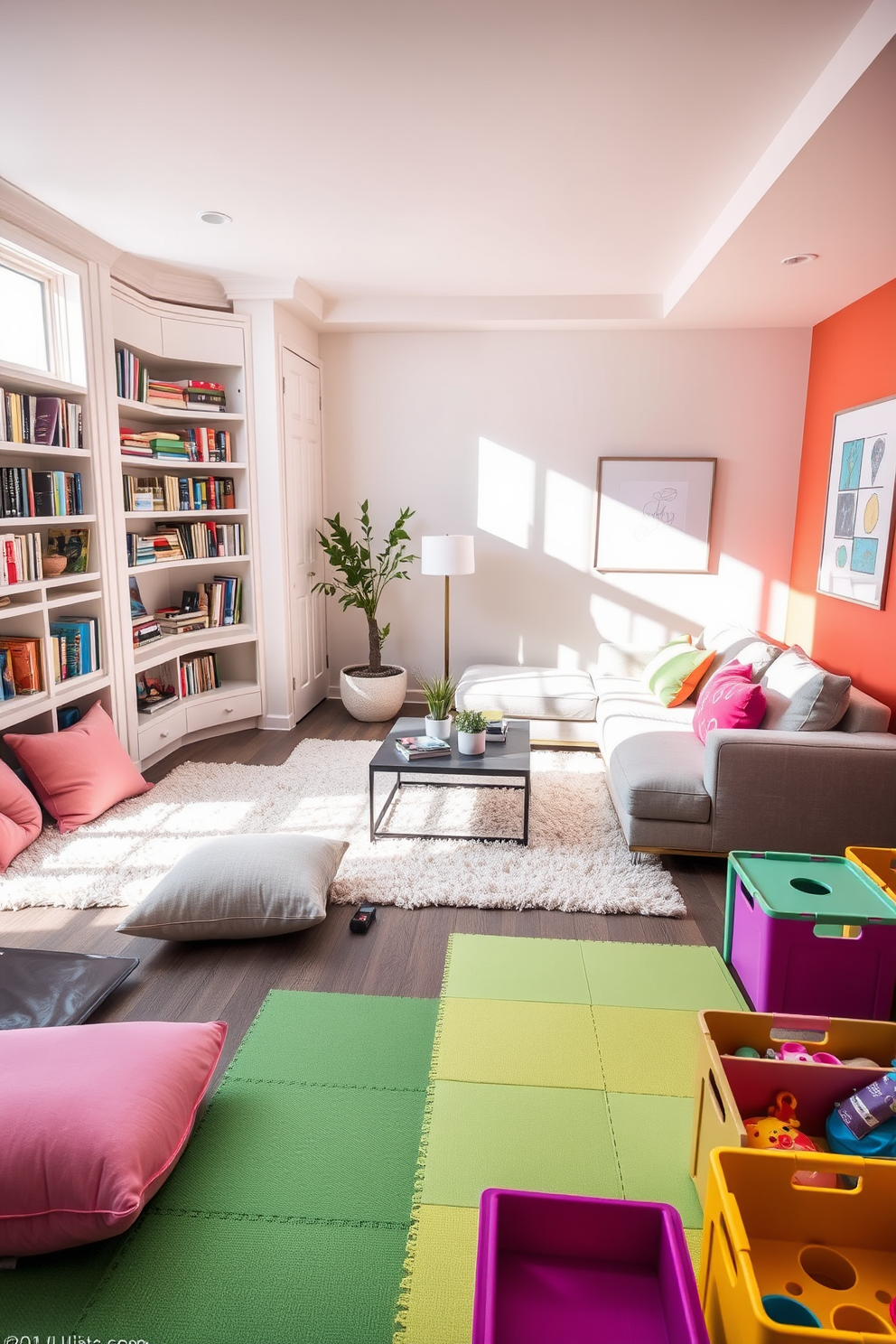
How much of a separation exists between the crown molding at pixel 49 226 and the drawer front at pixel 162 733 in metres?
2.25

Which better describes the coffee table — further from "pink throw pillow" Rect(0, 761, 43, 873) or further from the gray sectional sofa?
"pink throw pillow" Rect(0, 761, 43, 873)

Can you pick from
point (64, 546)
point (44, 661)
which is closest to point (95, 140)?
point (64, 546)

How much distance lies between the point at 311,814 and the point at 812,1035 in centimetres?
241

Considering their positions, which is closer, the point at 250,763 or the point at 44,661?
the point at 44,661

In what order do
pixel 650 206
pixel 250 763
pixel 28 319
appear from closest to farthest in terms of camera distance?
1. pixel 650 206
2. pixel 28 319
3. pixel 250 763

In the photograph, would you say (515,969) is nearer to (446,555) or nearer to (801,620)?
(446,555)

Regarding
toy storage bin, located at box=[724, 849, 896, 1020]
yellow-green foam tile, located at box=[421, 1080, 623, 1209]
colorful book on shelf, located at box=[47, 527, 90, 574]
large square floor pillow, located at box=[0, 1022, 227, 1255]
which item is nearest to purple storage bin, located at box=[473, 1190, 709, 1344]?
yellow-green foam tile, located at box=[421, 1080, 623, 1209]

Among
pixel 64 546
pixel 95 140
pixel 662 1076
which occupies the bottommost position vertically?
pixel 662 1076

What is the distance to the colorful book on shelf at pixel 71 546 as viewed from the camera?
3.69 meters

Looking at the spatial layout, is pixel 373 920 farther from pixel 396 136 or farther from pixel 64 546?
pixel 396 136

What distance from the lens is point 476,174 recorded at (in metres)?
3.00

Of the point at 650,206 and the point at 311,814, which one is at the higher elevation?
the point at 650,206

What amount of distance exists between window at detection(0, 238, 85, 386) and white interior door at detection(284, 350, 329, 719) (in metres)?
1.31

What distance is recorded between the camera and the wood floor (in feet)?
→ 7.64
